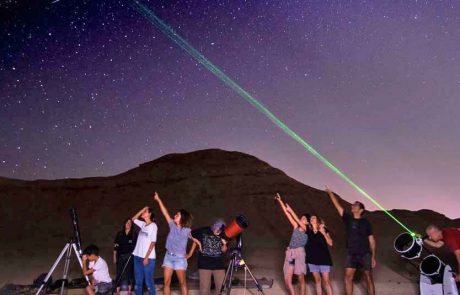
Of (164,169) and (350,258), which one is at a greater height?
(164,169)

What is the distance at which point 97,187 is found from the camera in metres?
46.0

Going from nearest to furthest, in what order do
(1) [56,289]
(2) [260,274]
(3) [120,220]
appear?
(1) [56,289] < (2) [260,274] < (3) [120,220]

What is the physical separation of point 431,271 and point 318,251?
211cm

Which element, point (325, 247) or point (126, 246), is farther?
point (126, 246)

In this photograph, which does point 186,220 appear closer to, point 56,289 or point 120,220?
point 56,289

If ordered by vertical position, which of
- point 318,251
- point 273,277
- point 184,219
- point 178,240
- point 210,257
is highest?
point 184,219

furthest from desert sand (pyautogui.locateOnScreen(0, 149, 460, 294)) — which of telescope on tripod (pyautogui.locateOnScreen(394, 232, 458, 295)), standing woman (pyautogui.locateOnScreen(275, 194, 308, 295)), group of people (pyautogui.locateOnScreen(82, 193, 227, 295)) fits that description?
telescope on tripod (pyautogui.locateOnScreen(394, 232, 458, 295))

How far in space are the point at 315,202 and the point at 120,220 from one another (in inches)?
702

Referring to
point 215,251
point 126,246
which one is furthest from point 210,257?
point 126,246

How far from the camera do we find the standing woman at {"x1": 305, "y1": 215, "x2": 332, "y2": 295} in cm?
948

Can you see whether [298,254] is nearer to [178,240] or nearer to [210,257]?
[210,257]

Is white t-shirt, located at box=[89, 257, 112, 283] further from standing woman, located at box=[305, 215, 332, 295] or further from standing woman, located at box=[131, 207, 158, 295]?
standing woman, located at box=[305, 215, 332, 295]

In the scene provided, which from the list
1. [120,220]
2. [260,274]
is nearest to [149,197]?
[120,220]

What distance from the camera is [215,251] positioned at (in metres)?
9.04
